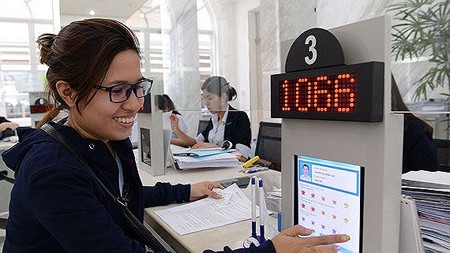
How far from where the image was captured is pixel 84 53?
0.85 meters

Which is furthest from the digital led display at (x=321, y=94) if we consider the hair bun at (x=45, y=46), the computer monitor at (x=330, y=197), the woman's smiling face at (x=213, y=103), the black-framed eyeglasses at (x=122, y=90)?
the woman's smiling face at (x=213, y=103)

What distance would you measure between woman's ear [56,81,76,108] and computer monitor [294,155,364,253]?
1.92 ft

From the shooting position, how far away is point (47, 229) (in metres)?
0.79

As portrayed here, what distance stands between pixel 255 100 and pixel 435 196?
167 inches

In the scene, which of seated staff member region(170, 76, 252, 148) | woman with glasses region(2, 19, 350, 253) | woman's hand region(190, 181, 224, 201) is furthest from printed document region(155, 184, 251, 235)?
seated staff member region(170, 76, 252, 148)

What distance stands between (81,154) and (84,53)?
247 millimetres

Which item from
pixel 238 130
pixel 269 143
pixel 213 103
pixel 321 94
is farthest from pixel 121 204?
pixel 213 103

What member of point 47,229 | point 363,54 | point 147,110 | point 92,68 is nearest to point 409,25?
point 147,110

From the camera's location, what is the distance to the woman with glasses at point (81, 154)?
2.49 feet

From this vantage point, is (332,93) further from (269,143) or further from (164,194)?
(269,143)

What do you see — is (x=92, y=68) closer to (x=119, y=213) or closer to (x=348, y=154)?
(x=119, y=213)

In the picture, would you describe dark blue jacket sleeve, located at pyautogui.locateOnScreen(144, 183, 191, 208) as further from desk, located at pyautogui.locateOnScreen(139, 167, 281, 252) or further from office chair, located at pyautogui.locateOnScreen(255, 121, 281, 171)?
office chair, located at pyautogui.locateOnScreen(255, 121, 281, 171)

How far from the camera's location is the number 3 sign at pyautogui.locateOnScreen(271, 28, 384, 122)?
70cm

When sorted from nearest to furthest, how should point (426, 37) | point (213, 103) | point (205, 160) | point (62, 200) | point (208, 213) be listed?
point (62, 200) → point (208, 213) → point (205, 160) → point (426, 37) → point (213, 103)
